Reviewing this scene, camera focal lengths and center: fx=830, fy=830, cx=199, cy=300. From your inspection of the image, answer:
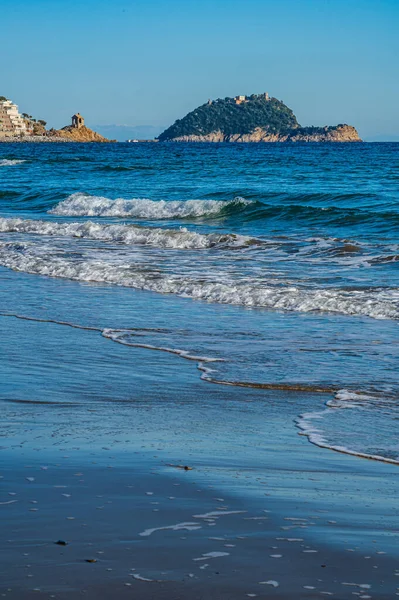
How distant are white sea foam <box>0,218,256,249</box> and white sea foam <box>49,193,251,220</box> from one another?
9.42 ft

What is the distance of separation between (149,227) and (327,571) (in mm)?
16070

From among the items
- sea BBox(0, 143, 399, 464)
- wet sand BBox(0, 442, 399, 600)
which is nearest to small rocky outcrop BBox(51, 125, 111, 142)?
sea BBox(0, 143, 399, 464)

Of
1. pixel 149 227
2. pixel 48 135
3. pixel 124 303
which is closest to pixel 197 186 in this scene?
pixel 149 227

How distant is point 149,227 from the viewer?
60.9 ft

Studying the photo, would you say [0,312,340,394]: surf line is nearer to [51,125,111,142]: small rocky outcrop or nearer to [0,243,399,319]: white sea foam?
[0,243,399,319]: white sea foam

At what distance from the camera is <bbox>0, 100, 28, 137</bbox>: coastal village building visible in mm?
176500

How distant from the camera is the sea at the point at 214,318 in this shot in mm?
5238

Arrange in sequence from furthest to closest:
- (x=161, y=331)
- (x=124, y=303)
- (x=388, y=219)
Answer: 1. (x=388, y=219)
2. (x=124, y=303)
3. (x=161, y=331)

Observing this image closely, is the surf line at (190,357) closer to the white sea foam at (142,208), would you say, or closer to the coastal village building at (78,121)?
the white sea foam at (142,208)

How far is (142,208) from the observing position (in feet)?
74.6

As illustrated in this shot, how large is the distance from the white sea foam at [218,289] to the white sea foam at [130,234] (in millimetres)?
3207

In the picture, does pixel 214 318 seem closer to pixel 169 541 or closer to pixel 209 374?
pixel 209 374

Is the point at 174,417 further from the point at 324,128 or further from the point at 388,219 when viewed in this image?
the point at 324,128

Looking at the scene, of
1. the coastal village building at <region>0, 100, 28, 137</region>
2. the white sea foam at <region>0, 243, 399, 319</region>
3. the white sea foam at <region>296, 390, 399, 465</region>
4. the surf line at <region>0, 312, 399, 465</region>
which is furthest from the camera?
the coastal village building at <region>0, 100, 28, 137</region>
